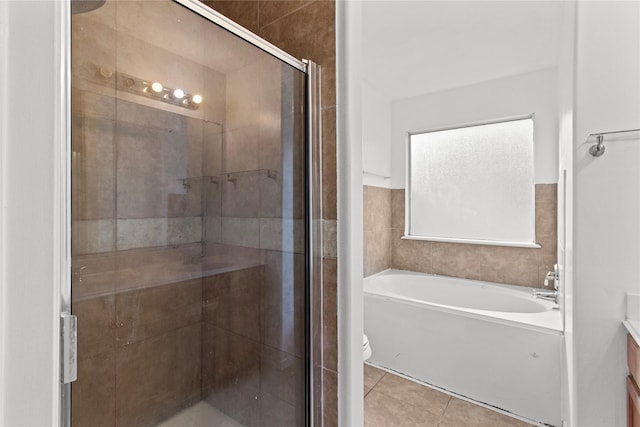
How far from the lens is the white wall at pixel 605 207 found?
116cm

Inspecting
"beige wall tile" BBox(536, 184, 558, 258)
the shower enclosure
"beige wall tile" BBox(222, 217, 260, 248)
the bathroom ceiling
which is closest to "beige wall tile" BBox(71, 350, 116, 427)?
the shower enclosure

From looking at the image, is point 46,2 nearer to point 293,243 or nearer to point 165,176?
point 165,176

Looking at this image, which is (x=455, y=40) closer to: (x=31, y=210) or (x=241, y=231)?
(x=241, y=231)

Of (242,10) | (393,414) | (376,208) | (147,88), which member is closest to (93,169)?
(147,88)

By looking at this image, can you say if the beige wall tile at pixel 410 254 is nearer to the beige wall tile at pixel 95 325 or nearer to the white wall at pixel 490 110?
the white wall at pixel 490 110

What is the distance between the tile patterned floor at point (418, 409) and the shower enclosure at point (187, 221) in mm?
1048

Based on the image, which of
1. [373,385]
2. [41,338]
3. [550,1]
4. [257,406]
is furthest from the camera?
[373,385]

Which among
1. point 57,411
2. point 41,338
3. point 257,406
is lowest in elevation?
point 257,406

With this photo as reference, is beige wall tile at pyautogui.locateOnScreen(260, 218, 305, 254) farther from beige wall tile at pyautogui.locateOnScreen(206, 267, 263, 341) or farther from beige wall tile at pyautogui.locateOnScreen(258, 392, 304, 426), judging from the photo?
beige wall tile at pyautogui.locateOnScreen(258, 392, 304, 426)

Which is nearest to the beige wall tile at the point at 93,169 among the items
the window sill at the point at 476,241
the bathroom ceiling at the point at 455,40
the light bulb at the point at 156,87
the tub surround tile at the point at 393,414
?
the light bulb at the point at 156,87

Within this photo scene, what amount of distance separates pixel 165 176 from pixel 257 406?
86 cm

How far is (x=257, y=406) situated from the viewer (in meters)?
1.11

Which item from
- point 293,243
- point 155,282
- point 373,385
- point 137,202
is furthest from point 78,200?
point 373,385

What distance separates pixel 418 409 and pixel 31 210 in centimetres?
225
